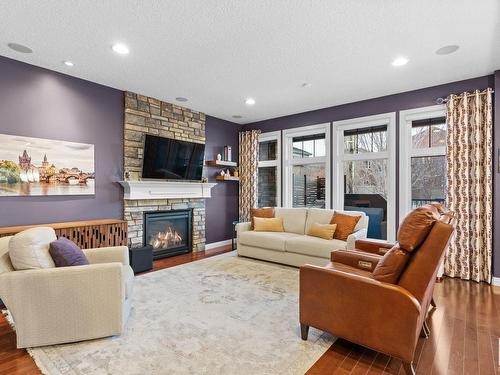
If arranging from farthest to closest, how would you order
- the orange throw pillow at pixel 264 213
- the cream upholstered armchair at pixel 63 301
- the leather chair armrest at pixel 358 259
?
1. the orange throw pillow at pixel 264 213
2. the leather chair armrest at pixel 358 259
3. the cream upholstered armchair at pixel 63 301

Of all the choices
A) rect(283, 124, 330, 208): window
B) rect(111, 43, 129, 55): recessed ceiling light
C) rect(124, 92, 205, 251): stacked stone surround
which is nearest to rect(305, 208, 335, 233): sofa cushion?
rect(283, 124, 330, 208): window

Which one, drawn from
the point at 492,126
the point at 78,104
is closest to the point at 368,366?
the point at 492,126

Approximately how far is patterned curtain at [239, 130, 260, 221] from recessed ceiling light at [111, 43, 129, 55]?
3.45m

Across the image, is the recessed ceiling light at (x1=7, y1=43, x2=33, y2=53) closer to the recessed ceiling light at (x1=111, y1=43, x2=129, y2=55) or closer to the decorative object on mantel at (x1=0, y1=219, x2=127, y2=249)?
the recessed ceiling light at (x1=111, y1=43, x2=129, y2=55)

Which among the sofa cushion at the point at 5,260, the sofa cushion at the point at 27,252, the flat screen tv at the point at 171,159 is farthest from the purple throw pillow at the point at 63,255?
the flat screen tv at the point at 171,159

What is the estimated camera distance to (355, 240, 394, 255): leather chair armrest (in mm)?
3051

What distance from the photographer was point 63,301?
216cm

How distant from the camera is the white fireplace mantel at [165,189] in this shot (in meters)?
4.45

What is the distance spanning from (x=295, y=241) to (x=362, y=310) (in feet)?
7.67

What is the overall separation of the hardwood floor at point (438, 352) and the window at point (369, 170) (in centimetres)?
198

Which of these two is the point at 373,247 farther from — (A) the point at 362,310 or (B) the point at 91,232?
(B) the point at 91,232

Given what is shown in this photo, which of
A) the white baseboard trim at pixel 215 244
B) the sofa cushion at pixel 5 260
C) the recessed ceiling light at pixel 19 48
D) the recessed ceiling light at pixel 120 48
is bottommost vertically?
the white baseboard trim at pixel 215 244

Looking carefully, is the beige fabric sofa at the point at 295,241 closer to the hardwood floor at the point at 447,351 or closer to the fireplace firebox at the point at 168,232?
the fireplace firebox at the point at 168,232

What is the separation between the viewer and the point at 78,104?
3.99m
